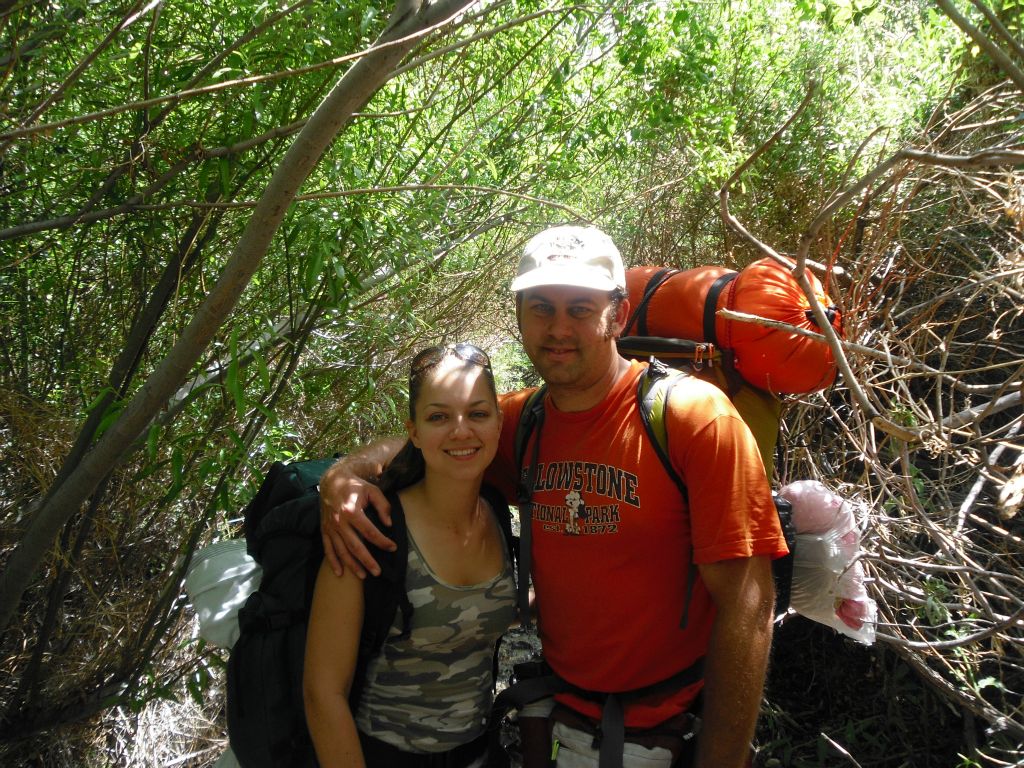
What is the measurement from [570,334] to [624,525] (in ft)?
1.64

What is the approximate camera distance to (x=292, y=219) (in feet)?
7.48

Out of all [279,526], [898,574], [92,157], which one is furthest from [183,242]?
[898,574]

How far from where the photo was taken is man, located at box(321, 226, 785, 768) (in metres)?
1.63

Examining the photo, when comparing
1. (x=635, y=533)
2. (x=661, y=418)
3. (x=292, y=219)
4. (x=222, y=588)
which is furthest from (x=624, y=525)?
(x=292, y=219)

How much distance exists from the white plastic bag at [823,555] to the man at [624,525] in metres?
0.30

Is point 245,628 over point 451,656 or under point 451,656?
over

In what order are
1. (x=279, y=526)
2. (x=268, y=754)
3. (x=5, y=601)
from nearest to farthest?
(x=268, y=754), (x=279, y=526), (x=5, y=601)

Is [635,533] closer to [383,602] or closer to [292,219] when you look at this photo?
[383,602]

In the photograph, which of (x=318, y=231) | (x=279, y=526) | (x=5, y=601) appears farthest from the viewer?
(x=318, y=231)

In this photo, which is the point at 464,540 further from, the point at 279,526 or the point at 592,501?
the point at 279,526

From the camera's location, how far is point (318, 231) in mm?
2299

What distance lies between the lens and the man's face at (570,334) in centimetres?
186

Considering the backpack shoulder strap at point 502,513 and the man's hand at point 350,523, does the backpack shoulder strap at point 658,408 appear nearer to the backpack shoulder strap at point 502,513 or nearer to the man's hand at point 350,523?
the backpack shoulder strap at point 502,513

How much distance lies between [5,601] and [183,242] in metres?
1.19
